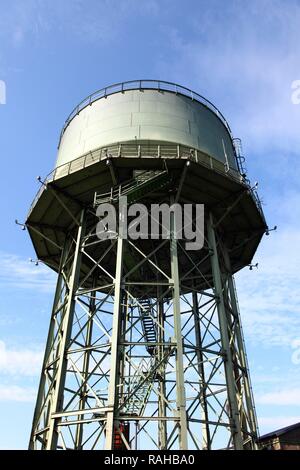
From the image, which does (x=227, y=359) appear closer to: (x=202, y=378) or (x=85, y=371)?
(x=202, y=378)

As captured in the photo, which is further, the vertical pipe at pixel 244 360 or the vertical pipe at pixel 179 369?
the vertical pipe at pixel 244 360

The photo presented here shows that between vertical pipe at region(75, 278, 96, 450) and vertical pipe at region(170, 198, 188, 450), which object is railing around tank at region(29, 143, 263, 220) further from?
vertical pipe at region(75, 278, 96, 450)

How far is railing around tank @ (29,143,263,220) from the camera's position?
15.5 metres

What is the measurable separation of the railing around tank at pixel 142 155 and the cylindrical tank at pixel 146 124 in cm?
45

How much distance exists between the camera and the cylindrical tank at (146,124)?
16719 millimetres

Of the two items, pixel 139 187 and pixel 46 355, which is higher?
pixel 139 187

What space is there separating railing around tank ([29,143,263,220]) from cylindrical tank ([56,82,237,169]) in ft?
1.46

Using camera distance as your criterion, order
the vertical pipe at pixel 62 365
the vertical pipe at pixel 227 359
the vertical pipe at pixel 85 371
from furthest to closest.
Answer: the vertical pipe at pixel 85 371 → the vertical pipe at pixel 227 359 → the vertical pipe at pixel 62 365

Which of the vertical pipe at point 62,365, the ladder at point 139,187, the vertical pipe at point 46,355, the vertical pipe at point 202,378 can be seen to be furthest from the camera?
the vertical pipe at point 202,378

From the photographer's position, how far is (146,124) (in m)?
16.8

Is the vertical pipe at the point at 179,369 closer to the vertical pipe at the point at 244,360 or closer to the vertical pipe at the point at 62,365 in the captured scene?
the vertical pipe at the point at 62,365

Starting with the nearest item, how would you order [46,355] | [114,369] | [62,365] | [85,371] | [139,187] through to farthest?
[114,369], [62,365], [139,187], [46,355], [85,371]

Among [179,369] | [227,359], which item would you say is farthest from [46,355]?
[227,359]

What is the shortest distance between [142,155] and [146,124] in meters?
2.02
